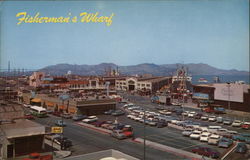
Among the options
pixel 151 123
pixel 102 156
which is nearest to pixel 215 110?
pixel 151 123

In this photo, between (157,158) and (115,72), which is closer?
(157,158)

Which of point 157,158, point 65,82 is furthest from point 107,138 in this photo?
point 65,82

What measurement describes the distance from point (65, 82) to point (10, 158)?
156 feet

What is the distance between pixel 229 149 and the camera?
23422 mm

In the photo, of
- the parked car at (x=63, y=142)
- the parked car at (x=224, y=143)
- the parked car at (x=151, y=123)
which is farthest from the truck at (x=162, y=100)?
the parked car at (x=63, y=142)

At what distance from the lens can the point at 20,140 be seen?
20594mm

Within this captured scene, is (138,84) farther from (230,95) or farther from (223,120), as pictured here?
(223,120)

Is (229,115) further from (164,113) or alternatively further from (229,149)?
(229,149)

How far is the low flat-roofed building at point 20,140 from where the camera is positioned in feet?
65.5

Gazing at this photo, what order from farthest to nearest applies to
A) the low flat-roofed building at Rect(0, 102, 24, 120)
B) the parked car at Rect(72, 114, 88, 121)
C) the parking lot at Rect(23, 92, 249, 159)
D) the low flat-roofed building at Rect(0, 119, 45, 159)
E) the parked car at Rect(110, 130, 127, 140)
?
the parked car at Rect(72, 114, 88, 121)
the parked car at Rect(110, 130, 127, 140)
the low flat-roofed building at Rect(0, 102, 24, 120)
the parking lot at Rect(23, 92, 249, 159)
the low flat-roofed building at Rect(0, 119, 45, 159)

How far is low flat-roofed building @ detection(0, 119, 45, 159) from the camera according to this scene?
20.0 metres

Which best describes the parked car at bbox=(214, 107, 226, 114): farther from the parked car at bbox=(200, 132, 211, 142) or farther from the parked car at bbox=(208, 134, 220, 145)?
the parked car at bbox=(208, 134, 220, 145)

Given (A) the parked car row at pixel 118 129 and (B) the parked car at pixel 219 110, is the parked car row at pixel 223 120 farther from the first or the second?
(A) the parked car row at pixel 118 129

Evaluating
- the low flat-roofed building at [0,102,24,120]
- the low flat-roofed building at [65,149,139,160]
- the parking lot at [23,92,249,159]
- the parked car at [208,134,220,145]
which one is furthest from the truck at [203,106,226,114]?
the low flat-roofed building at [0,102,24,120]
